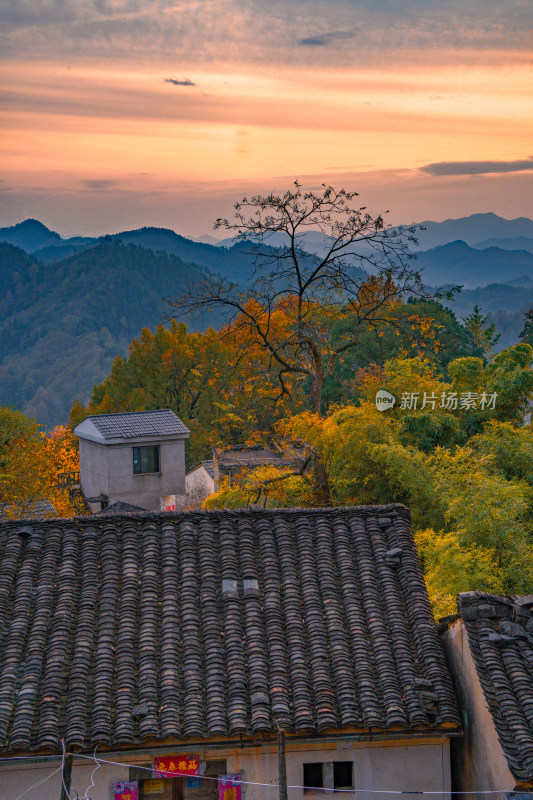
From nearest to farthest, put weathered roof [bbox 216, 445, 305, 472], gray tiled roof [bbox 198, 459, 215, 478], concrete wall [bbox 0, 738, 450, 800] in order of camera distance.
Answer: concrete wall [bbox 0, 738, 450, 800] < weathered roof [bbox 216, 445, 305, 472] < gray tiled roof [bbox 198, 459, 215, 478]

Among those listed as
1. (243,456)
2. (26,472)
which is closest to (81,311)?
(243,456)

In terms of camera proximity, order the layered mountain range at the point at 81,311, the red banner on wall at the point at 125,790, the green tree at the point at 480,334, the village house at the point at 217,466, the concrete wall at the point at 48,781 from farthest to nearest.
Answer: the layered mountain range at the point at 81,311 → the green tree at the point at 480,334 → the village house at the point at 217,466 → the red banner on wall at the point at 125,790 → the concrete wall at the point at 48,781

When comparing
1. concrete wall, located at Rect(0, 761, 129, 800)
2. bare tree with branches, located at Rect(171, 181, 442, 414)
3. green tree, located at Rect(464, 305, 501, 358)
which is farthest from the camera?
green tree, located at Rect(464, 305, 501, 358)

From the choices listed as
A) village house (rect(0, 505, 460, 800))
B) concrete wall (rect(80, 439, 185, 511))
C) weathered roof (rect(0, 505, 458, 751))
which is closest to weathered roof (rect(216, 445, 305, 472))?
concrete wall (rect(80, 439, 185, 511))

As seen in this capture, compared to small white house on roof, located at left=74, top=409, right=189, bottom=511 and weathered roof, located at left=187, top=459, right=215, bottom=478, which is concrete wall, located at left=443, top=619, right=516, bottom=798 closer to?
small white house on roof, located at left=74, top=409, right=189, bottom=511

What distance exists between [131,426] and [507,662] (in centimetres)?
3067

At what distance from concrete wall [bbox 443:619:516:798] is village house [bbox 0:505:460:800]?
0.24 m

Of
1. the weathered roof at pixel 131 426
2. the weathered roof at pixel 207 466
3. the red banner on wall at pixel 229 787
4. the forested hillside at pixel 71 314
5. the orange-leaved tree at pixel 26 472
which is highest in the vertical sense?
the red banner on wall at pixel 229 787

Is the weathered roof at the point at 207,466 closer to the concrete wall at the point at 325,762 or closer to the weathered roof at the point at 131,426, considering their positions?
the weathered roof at the point at 131,426

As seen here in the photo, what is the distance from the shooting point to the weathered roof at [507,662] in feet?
28.1

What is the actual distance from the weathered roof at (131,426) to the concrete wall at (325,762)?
94.6 ft

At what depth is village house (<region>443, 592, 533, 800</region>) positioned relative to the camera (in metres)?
8.63

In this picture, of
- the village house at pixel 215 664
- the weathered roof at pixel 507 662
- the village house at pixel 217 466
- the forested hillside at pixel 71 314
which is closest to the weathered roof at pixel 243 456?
the village house at pixel 217 466

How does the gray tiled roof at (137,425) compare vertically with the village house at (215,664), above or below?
below
